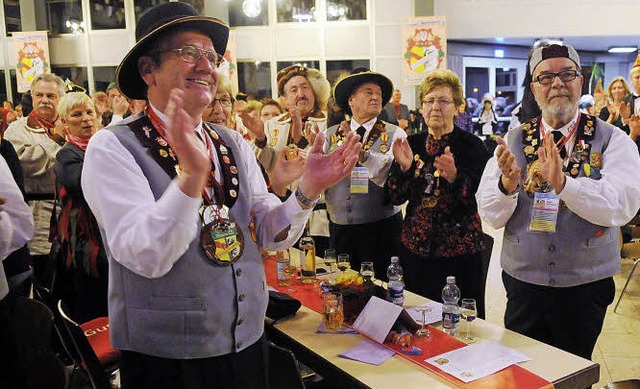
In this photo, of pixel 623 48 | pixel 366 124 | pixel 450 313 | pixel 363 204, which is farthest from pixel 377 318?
pixel 623 48

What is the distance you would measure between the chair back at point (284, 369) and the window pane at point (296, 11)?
11011 millimetres

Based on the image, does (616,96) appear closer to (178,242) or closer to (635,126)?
(635,126)

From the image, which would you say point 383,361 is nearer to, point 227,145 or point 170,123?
point 227,145

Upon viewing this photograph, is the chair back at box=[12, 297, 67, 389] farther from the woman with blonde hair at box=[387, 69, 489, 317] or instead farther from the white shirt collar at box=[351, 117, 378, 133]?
the white shirt collar at box=[351, 117, 378, 133]

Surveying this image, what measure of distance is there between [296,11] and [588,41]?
7644 mm

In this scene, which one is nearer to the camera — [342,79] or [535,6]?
[342,79]

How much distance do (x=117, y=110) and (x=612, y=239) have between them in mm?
3883

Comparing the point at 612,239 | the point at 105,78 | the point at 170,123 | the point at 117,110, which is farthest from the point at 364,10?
the point at 170,123

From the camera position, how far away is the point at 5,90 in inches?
512

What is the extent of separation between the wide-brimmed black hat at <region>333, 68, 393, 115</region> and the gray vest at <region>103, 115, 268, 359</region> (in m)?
2.24

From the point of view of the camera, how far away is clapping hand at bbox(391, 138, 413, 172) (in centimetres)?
301

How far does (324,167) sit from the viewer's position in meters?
1.71

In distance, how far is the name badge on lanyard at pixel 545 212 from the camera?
2270 millimetres

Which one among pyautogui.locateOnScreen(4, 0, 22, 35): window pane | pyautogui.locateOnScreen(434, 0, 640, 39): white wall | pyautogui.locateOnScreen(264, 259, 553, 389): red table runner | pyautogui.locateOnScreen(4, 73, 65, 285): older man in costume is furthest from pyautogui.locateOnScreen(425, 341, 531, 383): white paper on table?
pyautogui.locateOnScreen(4, 0, 22, 35): window pane
